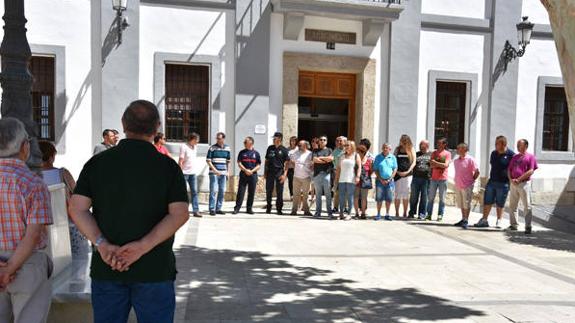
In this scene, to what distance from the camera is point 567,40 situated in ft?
8.41

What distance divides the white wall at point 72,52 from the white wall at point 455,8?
859 cm

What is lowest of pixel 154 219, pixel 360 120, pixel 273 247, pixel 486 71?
pixel 273 247

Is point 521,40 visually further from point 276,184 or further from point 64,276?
point 64,276

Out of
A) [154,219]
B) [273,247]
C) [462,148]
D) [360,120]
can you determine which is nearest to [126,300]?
[154,219]

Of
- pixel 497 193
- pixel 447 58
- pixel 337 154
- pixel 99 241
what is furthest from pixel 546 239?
pixel 99 241

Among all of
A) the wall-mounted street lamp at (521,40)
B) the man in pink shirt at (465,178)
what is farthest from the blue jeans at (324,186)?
the wall-mounted street lamp at (521,40)

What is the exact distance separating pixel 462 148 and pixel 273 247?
468 centimetres

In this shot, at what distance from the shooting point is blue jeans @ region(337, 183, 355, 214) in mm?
10172

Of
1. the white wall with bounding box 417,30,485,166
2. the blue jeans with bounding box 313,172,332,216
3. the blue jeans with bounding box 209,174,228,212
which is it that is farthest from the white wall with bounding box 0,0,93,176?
the white wall with bounding box 417,30,485,166

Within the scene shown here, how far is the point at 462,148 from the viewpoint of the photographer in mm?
9805

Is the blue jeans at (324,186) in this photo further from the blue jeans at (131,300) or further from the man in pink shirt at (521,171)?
the blue jeans at (131,300)

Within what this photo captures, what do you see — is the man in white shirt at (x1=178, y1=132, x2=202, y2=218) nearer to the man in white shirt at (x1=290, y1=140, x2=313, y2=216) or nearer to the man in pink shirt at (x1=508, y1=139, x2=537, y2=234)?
the man in white shirt at (x1=290, y1=140, x2=313, y2=216)

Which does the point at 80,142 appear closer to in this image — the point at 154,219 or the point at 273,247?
the point at 273,247

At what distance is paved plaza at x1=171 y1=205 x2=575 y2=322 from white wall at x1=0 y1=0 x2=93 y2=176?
399cm
